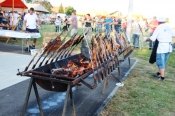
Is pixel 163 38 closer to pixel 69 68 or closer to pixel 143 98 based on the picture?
pixel 143 98

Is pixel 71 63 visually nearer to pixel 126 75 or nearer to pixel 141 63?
pixel 126 75

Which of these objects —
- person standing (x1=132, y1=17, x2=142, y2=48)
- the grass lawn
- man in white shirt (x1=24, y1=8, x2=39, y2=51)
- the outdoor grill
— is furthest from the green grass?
person standing (x1=132, y1=17, x2=142, y2=48)

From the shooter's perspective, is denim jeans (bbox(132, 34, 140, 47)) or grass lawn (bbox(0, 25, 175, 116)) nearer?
grass lawn (bbox(0, 25, 175, 116))

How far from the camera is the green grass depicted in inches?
176

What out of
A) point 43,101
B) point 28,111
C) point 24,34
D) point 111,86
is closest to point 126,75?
point 111,86

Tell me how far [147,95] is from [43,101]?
2.70m

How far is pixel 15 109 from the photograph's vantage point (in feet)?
13.6

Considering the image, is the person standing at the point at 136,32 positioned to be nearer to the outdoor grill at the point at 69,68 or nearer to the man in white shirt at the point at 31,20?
the man in white shirt at the point at 31,20

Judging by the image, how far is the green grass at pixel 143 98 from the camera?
14.6 feet

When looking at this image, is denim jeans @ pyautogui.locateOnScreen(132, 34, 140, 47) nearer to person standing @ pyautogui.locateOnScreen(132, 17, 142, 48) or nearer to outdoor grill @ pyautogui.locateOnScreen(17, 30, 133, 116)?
person standing @ pyautogui.locateOnScreen(132, 17, 142, 48)

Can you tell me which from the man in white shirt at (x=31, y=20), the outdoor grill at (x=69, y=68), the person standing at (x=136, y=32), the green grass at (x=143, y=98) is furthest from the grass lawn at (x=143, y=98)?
the person standing at (x=136, y=32)

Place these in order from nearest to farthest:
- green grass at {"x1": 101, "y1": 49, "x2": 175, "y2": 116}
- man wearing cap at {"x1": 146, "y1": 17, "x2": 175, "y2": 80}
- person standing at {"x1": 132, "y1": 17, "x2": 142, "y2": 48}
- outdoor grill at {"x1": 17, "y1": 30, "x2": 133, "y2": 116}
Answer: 1. outdoor grill at {"x1": 17, "y1": 30, "x2": 133, "y2": 116}
2. green grass at {"x1": 101, "y1": 49, "x2": 175, "y2": 116}
3. man wearing cap at {"x1": 146, "y1": 17, "x2": 175, "y2": 80}
4. person standing at {"x1": 132, "y1": 17, "x2": 142, "y2": 48}

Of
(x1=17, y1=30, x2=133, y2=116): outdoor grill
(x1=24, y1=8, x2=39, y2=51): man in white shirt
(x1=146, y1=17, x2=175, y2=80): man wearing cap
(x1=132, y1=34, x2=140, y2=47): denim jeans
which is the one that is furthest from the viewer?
(x1=132, y1=34, x2=140, y2=47): denim jeans

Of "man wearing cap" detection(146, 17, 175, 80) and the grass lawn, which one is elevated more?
"man wearing cap" detection(146, 17, 175, 80)
